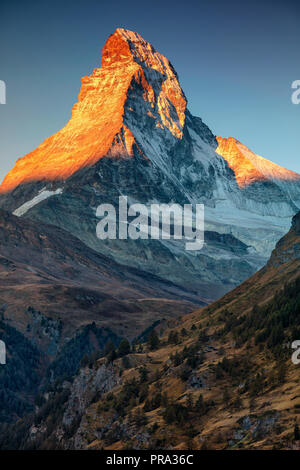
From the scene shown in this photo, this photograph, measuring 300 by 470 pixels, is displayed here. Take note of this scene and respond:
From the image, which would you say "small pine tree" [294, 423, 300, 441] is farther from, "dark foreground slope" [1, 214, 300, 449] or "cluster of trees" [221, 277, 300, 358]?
"cluster of trees" [221, 277, 300, 358]

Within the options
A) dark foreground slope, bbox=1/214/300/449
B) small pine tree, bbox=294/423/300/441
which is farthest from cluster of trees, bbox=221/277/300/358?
small pine tree, bbox=294/423/300/441

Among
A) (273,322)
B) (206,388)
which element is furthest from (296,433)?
(273,322)

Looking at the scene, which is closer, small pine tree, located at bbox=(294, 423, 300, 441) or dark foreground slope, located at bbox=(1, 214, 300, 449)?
small pine tree, located at bbox=(294, 423, 300, 441)

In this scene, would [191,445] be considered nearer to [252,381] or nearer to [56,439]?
[252,381]

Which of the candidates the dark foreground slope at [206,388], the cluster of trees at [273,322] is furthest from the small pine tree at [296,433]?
the cluster of trees at [273,322]

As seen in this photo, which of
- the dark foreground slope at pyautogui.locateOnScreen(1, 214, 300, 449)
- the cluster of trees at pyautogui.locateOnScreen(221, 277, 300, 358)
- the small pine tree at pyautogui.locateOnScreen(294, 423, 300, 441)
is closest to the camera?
the small pine tree at pyautogui.locateOnScreen(294, 423, 300, 441)

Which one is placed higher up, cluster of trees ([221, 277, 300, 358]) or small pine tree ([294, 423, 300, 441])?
cluster of trees ([221, 277, 300, 358])

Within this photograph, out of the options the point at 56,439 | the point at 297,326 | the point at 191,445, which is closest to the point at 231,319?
the point at 297,326
